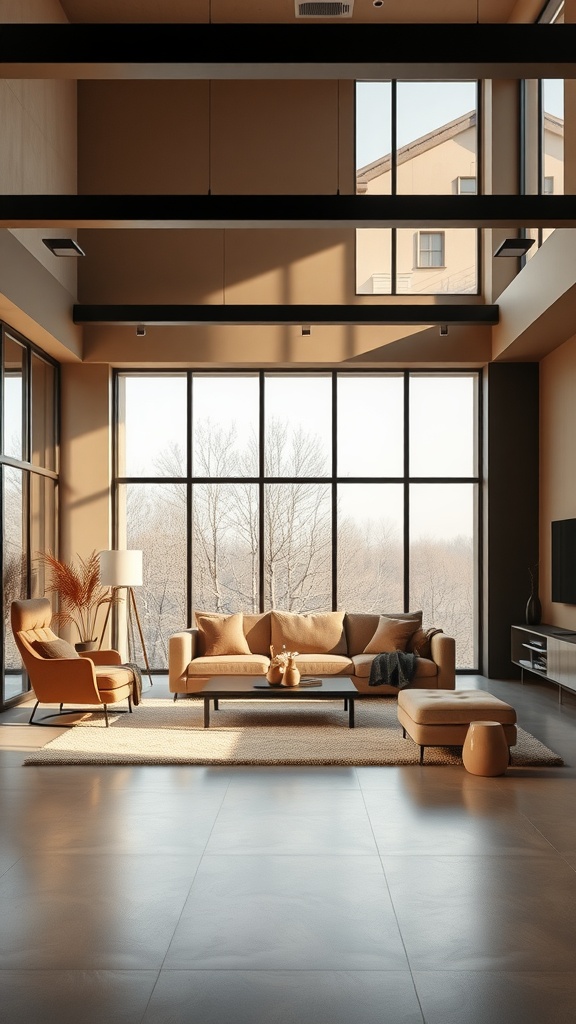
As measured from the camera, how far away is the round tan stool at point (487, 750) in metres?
6.21

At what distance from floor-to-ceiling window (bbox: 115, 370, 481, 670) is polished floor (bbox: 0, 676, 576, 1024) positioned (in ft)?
17.1

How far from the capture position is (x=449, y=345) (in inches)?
443

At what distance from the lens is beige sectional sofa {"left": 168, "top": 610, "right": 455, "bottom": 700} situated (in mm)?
9336

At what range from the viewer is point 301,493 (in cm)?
1169

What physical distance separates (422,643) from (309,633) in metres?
1.24

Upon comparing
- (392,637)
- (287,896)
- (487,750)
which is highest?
(392,637)

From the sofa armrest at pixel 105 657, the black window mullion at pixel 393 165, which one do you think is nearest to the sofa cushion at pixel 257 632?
the sofa armrest at pixel 105 657

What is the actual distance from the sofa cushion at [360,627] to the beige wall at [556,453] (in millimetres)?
1667

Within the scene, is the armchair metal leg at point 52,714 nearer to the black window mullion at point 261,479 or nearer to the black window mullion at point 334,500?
the black window mullion at point 261,479

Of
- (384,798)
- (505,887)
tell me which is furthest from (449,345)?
(505,887)

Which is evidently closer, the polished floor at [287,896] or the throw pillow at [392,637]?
the polished floor at [287,896]

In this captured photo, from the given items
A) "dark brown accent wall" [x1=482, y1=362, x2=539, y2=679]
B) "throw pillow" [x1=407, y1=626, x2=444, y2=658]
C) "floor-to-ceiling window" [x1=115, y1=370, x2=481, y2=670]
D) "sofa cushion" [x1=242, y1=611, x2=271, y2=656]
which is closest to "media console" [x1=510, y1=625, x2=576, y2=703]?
"dark brown accent wall" [x1=482, y1=362, x2=539, y2=679]

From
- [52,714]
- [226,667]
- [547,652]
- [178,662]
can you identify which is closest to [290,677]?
[226,667]

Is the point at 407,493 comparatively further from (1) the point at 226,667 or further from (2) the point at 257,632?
(1) the point at 226,667
